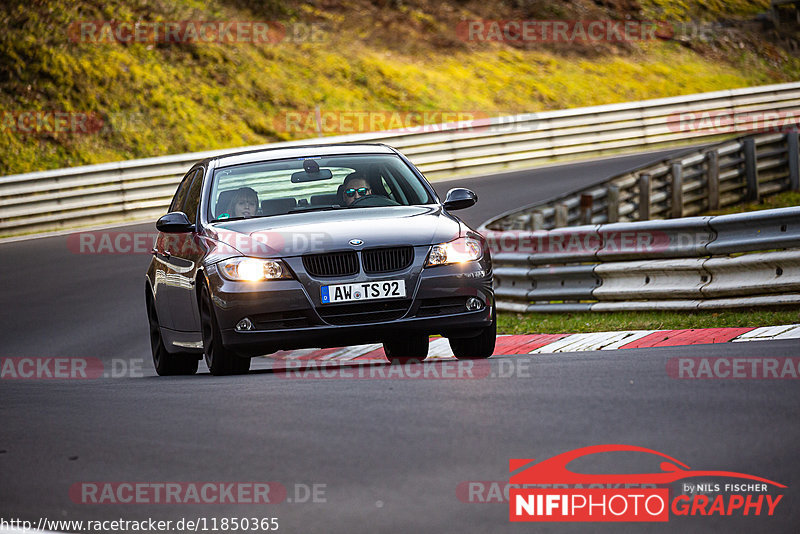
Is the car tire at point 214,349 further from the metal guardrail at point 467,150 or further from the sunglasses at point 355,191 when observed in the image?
the metal guardrail at point 467,150

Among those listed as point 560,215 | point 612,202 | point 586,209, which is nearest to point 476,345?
point 560,215

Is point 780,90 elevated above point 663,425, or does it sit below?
above

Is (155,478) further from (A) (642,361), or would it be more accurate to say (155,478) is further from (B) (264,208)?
(B) (264,208)

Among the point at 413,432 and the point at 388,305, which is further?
the point at 388,305

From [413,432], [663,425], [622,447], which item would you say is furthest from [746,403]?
[413,432]

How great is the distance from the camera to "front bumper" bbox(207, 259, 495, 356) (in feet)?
25.6

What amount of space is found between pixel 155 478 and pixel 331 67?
31916mm

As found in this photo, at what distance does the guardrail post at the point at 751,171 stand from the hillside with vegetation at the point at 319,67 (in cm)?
1466

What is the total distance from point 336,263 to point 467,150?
19.6 metres

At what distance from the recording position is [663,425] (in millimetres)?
5207

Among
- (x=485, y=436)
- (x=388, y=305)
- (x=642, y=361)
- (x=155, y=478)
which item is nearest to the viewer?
(x=155, y=478)

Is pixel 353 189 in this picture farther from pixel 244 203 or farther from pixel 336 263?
pixel 336 263

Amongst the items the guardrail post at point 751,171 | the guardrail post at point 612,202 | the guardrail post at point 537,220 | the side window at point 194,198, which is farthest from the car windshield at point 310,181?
the guardrail post at point 751,171

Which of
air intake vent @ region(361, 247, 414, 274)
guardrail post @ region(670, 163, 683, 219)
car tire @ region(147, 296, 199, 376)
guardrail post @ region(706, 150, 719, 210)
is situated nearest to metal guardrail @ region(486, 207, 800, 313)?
air intake vent @ region(361, 247, 414, 274)
